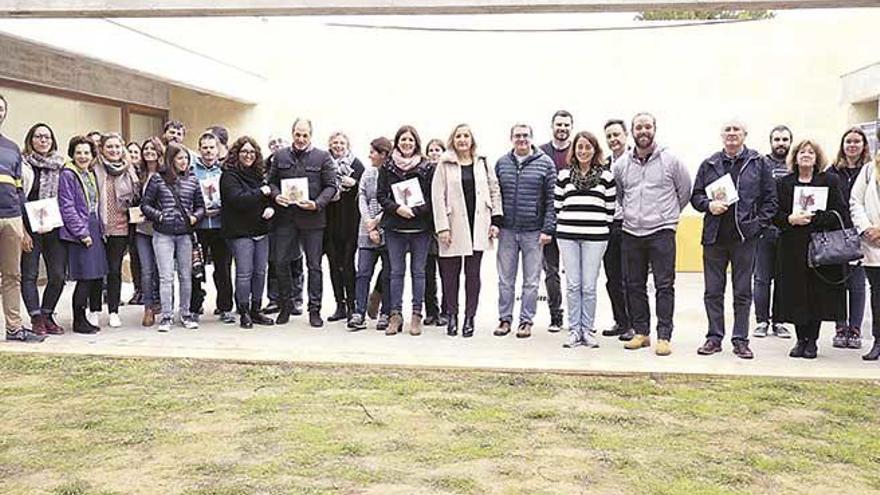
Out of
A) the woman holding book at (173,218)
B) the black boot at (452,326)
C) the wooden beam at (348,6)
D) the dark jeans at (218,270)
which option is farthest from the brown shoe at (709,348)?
the woman holding book at (173,218)

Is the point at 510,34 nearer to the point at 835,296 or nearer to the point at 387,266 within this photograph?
the point at 387,266

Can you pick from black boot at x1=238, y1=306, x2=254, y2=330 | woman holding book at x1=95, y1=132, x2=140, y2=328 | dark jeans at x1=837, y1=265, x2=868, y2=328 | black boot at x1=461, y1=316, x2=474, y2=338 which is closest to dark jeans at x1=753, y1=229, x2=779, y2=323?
dark jeans at x1=837, y1=265, x2=868, y2=328

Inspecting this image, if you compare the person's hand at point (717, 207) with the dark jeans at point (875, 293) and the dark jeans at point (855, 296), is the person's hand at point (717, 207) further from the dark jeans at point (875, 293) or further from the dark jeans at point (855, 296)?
the dark jeans at point (855, 296)

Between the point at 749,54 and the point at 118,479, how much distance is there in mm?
12363

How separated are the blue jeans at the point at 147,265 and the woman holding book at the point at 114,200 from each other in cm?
17

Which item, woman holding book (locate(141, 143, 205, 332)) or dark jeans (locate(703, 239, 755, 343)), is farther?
woman holding book (locate(141, 143, 205, 332))

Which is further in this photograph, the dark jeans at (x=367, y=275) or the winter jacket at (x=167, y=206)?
the dark jeans at (x=367, y=275)

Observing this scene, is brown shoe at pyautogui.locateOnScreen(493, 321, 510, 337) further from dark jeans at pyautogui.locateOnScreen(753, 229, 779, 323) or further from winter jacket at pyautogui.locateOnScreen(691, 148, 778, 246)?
dark jeans at pyautogui.locateOnScreen(753, 229, 779, 323)

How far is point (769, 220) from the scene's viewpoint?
615 cm

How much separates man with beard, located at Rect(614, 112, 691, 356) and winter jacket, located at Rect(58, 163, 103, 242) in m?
4.12

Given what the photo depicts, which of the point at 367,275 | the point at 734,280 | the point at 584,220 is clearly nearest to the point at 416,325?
the point at 367,275

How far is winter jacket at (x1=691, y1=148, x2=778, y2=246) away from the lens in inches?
238

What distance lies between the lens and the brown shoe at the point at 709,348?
6.26 m

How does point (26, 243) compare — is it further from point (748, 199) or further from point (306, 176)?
point (748, 199)
